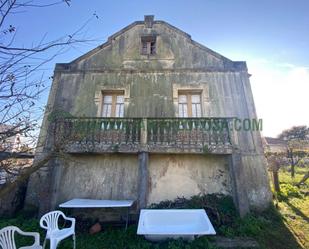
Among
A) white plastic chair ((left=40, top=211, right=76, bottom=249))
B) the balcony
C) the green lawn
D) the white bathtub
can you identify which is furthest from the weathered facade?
white plastic chair ((left=40, top=211, right=76, bottom=249))

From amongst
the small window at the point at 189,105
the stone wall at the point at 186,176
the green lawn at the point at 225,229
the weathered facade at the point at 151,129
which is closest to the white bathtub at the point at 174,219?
the green lawn at the point at 225,229

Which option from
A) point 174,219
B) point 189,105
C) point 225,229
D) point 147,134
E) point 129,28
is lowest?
point 225,229

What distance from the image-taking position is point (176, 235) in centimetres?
405

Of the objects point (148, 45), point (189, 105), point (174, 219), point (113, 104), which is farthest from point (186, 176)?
point (148, 45)

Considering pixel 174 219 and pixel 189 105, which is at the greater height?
pixel 189 105

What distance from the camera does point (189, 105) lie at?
25.4 ft

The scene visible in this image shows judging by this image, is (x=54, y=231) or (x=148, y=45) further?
(x=148, y=45)

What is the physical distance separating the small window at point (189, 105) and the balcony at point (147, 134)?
3.70 feet

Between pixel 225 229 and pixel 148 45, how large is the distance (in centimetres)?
815

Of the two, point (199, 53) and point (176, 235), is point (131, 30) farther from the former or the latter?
point (176, 235)

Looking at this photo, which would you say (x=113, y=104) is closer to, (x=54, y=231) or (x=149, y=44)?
(x=149, y=44)

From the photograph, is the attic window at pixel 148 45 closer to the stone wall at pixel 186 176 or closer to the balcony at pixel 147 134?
the balcony at pixel 147 134

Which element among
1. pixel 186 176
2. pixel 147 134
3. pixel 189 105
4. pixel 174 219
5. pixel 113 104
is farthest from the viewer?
pixel 113 104

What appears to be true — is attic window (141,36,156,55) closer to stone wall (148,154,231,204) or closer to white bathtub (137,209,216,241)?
stone wall (148,154,231,204)
